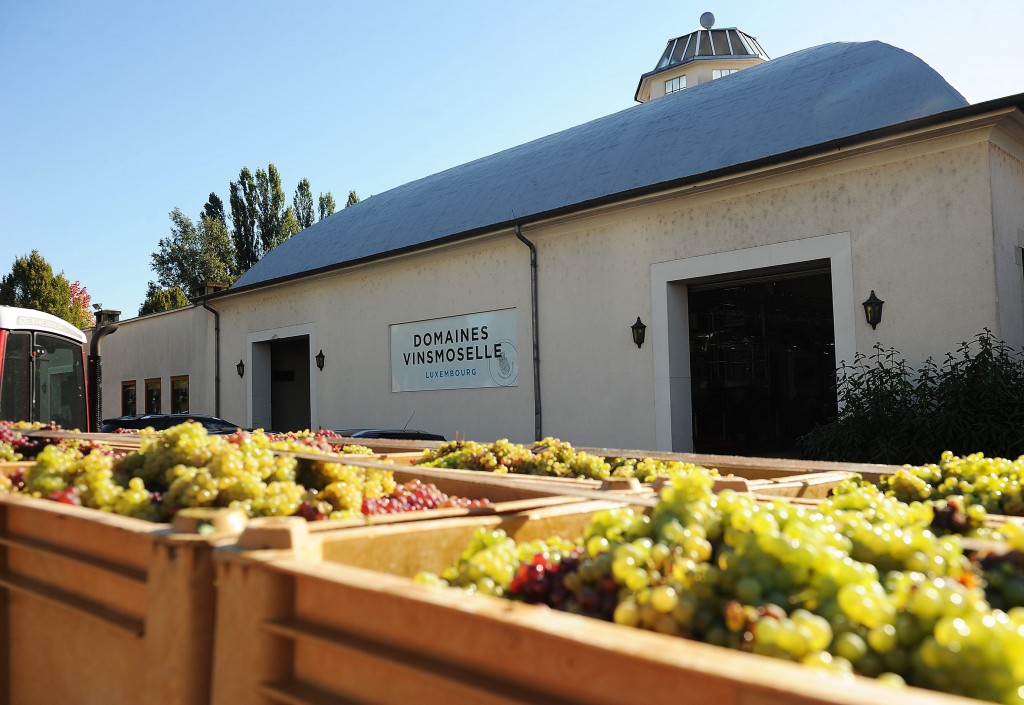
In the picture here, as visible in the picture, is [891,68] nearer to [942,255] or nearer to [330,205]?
[942,255]

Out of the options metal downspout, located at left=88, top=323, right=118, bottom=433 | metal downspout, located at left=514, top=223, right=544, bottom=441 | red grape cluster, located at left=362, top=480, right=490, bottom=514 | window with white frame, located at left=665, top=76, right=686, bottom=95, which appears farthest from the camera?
window with white frame, located at left=665, top=76, right=686, bottom=95

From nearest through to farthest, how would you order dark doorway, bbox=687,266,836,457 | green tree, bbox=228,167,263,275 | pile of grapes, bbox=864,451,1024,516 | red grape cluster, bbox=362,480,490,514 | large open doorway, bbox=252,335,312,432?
pile of grapes, bbox=864,451,1024,516, red grape cluster, bbox=362,480,490,514, dark doorway, bbox=687,266,836,457, large open doorway, bbox=252,335,312,432, green tree, bbox=228,167,263,275

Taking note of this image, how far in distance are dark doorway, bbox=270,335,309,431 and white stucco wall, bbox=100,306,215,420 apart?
1.81 meters

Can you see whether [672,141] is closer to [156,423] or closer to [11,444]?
[156,423]

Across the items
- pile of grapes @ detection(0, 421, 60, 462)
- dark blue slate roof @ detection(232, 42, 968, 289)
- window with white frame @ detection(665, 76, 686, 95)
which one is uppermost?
window with white frame @ detection(665, 76, 686, 95)

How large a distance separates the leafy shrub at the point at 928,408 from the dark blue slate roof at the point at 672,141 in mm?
2942

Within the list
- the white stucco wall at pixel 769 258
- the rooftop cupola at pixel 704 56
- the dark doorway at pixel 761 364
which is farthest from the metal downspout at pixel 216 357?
Result: the rooftop cupola at pixel 704 56

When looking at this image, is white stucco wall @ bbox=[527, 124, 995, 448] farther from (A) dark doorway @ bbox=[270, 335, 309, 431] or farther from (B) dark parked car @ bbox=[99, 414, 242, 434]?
(A) dark doorway @ bbox=[270, 335, 309, 431]

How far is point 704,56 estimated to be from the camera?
40.8 metres

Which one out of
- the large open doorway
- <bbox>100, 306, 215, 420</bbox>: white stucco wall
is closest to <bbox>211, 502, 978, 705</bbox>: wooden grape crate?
the large open doorway

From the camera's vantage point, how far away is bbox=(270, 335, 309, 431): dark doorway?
1984 centimetres

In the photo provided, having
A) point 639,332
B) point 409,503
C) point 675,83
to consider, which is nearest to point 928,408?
point 639,332

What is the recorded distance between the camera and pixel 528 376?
1314 cm

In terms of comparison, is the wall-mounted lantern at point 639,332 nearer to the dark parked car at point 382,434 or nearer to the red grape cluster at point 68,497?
the dark parked car at point 382,434
